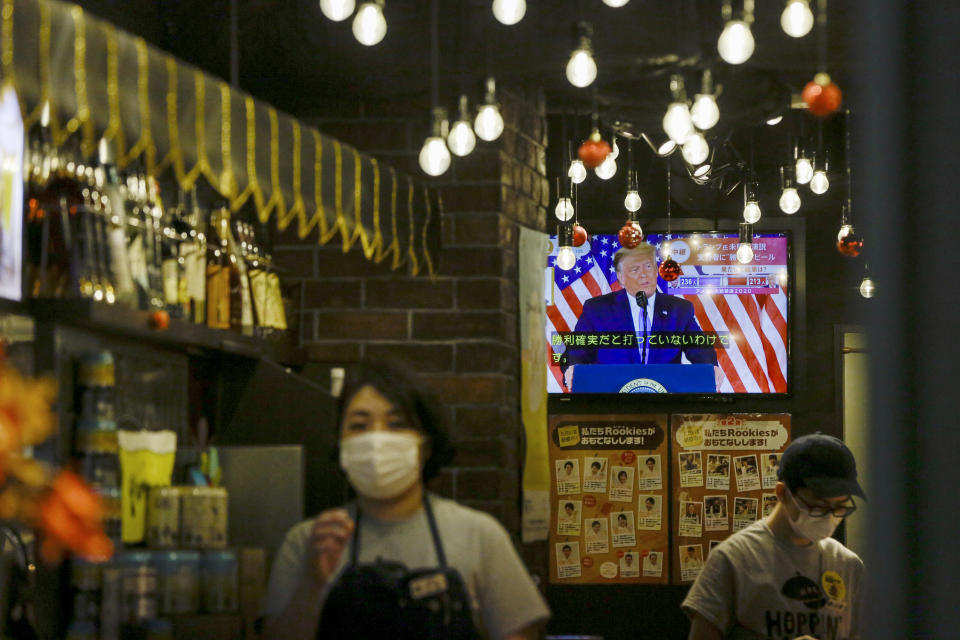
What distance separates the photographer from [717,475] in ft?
25.7

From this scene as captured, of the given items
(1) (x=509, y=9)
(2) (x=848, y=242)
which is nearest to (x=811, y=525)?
(1) (x=509, y=9)

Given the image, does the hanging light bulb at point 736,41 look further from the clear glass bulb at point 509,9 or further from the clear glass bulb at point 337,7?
the clear glass bulb at point 337,7

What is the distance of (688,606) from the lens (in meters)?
3.28

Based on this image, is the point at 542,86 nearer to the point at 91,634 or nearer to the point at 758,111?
the point at 758,111

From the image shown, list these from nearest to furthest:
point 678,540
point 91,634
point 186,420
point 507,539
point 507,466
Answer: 1. point 507,539
2. point 91,634
3. point 186,420
4. point 507,466
5. point 678,540

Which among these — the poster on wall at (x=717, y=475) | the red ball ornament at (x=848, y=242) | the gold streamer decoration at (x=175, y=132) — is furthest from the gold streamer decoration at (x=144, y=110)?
the poster on wall at (x=717, y=475)

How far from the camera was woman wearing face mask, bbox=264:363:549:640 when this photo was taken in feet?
6.59

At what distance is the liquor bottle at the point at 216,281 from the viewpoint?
Result: 358cm

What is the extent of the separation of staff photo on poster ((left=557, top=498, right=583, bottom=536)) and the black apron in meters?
5.81

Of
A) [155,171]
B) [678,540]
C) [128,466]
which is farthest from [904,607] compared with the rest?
[678,540]

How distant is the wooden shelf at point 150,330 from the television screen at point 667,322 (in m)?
3.85

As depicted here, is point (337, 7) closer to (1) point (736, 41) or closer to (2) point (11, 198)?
(2) point (11, 198)

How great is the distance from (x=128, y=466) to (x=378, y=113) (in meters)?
2.00

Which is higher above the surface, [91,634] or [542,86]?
[542,86]
